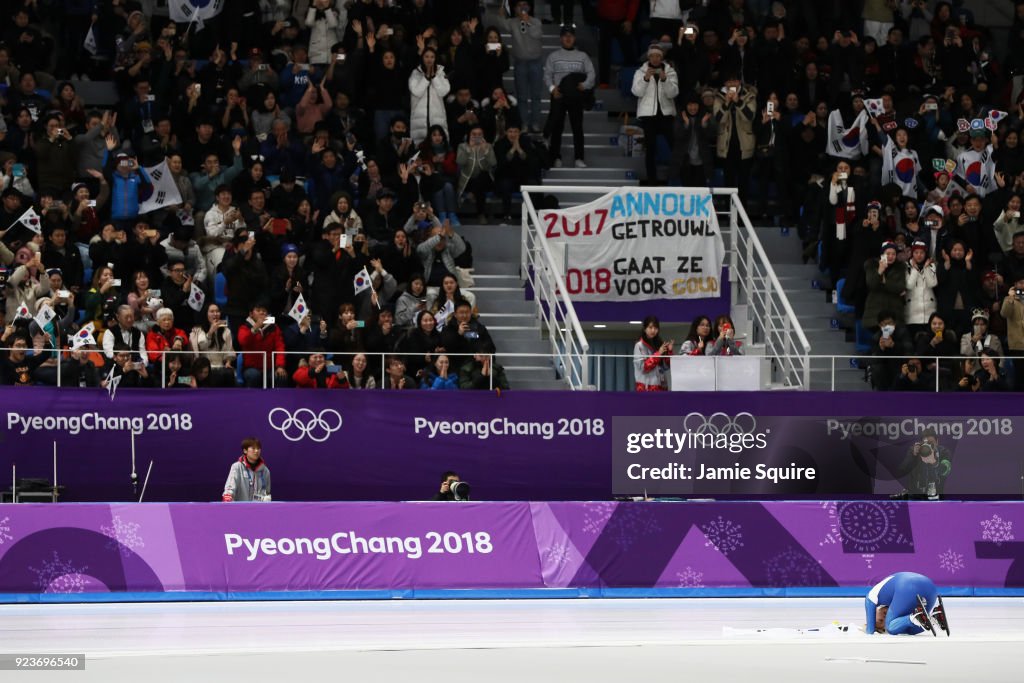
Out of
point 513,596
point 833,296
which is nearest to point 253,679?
point 513,596

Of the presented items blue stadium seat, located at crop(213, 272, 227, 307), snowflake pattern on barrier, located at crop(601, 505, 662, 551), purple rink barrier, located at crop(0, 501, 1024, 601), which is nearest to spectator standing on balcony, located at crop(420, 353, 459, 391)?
purple rink barrier, located at crop(0, 501, 1024, 601)

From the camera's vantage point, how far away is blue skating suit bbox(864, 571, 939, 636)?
15250 mm

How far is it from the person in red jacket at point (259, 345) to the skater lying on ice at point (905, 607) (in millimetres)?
9259

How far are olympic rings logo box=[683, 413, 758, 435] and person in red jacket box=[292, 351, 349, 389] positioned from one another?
4.40 meters

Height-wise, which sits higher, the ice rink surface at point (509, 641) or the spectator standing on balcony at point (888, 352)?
the spectator standing on balcony at point (888, 352)

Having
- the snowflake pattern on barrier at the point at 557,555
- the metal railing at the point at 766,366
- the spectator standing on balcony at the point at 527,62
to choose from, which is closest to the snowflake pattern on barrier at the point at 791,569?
the snowflake pattern on barrier at the point at 557,555

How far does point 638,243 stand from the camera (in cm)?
2553

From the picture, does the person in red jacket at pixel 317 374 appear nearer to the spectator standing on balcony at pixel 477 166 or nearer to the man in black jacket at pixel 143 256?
the man in black jacket at pixel 143 256

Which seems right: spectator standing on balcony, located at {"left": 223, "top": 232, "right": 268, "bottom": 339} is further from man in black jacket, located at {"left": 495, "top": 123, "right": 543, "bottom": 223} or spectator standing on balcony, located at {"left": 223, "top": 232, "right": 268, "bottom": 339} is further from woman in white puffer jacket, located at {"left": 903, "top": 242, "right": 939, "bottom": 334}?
woman in white puffer jacket, located at {"left": 903, "top": 242, "right": 939, "bottom": 334}

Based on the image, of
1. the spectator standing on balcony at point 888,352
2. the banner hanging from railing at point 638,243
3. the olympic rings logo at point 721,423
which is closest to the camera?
the olympic rings logo at point 721,423

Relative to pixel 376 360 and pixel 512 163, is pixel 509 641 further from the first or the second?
pixel 512 163

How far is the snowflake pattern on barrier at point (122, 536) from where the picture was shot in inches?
760

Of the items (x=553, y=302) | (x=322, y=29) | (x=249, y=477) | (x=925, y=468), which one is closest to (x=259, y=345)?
(x=249, y=477)

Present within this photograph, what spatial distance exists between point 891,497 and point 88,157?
1209 centimetres
